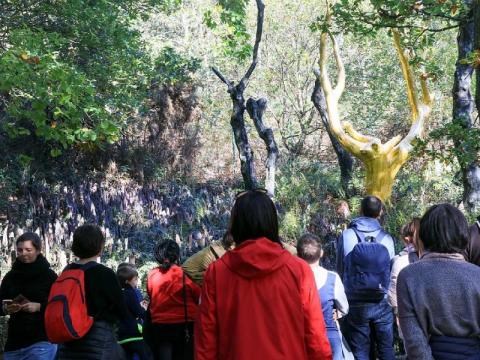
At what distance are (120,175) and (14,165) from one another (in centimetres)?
337

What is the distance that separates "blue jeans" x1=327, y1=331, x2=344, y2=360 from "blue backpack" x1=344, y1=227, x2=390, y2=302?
96 cm

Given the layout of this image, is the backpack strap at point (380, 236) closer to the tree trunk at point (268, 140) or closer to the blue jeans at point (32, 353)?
the blue jeans at point (32, 353)

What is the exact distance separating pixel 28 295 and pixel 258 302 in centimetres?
245

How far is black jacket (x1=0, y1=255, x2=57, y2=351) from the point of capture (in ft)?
16.3

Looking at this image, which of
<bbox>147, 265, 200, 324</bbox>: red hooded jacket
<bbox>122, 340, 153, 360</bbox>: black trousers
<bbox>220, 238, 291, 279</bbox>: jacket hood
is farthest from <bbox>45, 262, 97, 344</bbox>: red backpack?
<bbox>147, 265, 200, 324</bbox>: red hooded jacket

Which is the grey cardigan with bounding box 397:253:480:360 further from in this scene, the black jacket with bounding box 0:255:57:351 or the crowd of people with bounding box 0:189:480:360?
the black jacket with bounding box 0:255:57:351

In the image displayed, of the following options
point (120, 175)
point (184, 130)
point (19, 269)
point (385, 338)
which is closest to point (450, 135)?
point (385, 338)

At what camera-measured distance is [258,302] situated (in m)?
3.16

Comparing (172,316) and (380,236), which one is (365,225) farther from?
(172,316)

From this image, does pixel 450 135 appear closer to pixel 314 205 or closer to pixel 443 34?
pixel 314 205

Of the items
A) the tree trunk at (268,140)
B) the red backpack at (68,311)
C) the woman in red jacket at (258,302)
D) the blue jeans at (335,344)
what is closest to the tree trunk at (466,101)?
the tree trunk at (268,140)

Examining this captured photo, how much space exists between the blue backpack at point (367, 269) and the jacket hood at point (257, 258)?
2.92 meters

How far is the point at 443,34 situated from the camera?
22.2 meters

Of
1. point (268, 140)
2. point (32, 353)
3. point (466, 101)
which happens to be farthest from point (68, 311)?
point (268, 140)
